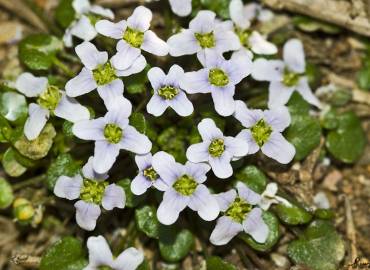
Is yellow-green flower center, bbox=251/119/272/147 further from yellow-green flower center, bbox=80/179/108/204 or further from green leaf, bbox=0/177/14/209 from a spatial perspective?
green leaf, bbox=0/177/14/209

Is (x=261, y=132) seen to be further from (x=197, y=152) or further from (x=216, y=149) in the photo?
(x=197, y=152)

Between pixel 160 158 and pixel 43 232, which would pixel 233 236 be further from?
pixel 43 232

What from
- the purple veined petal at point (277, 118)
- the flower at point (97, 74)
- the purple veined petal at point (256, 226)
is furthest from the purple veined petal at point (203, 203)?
the flower at point (97, 74)

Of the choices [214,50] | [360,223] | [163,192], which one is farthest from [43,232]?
[360,223]

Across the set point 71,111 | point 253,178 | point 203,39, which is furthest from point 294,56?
point 71,111

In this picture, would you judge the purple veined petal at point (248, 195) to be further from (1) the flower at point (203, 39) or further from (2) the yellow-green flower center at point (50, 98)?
(2) the yellow-green flower center at point (50, 98)

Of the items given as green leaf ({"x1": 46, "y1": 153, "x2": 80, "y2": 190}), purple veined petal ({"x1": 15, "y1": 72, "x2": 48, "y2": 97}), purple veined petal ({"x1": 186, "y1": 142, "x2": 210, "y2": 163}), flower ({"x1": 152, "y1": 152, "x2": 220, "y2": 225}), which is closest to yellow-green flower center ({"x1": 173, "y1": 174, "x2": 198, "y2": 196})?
flower ({"x1": 152, "y1": 152, "x2": 220, "y2": 225})
